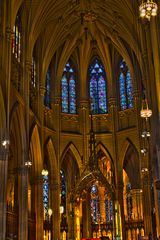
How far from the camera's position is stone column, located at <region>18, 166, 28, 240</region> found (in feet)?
85.0

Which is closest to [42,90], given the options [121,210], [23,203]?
[23,203]

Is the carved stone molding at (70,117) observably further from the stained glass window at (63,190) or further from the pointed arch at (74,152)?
the stained glass window at (63,190)

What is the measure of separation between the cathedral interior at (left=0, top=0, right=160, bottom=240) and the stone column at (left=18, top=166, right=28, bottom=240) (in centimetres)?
6

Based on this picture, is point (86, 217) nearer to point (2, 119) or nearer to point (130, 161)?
point (130, 161)

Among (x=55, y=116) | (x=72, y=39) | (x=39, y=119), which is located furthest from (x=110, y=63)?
(x=39, y=119)

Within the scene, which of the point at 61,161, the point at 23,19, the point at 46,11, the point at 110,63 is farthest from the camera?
the point at 110,63

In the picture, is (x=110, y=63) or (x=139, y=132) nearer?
(x=139, y=132)

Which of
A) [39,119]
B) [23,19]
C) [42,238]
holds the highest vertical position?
[23,19]

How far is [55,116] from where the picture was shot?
1390 inches

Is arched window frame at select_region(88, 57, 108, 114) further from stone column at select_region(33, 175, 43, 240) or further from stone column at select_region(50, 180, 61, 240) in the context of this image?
stone column at select_region(33, 175, 43, 240)

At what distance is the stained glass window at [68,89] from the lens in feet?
123

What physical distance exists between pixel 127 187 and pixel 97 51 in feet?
41.9

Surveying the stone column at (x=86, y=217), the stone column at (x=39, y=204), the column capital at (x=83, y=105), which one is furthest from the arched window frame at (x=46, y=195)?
the column capital at (x=83, y=105)

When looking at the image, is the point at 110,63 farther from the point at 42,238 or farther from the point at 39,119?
the point at 42,238
